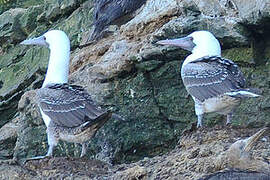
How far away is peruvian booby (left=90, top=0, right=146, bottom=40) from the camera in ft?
54.3

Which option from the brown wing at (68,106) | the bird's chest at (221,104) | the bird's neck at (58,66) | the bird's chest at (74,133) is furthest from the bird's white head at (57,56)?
the bird's chest at (221,104)

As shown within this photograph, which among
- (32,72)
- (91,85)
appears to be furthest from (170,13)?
(32,72)

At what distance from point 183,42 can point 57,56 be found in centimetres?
192

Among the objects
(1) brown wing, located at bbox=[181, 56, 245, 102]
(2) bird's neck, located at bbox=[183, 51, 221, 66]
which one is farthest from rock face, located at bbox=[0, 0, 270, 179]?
(1) brown wing, located at bbox=[181, 56, 245, 102]

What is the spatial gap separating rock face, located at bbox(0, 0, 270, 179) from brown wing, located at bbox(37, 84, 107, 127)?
1.59 m

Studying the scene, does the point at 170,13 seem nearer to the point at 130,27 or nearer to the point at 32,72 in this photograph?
the point at 130,27

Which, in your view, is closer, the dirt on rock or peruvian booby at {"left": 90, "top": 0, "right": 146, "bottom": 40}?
the dirt on rock

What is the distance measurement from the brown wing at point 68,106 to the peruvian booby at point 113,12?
3.54 m

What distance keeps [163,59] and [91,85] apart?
141 centimetres

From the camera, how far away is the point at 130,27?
617 inches

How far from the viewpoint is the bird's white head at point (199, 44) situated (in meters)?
13.3

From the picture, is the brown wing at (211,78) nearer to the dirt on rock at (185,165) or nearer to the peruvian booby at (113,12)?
the dirt on rock at (185,165)

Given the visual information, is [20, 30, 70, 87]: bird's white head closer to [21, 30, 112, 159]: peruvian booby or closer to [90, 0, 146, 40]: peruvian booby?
[21, 30, 112, 159]: peruvian booby

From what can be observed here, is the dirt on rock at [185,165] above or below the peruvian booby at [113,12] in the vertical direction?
above
